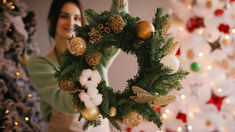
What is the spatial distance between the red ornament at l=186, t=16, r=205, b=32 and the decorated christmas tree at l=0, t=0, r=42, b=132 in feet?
3.24

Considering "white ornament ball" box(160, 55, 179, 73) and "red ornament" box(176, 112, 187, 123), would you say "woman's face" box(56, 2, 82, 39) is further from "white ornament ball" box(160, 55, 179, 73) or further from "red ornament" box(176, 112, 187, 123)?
"red ornament" box(176, 112, 187, 123)

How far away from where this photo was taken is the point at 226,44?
1104 mm

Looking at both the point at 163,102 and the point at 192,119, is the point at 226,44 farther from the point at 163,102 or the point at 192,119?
the point at 163,102

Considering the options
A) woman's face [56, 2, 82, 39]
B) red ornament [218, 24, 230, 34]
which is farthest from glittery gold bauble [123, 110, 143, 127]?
red ornament [218, 24, 230, 34]

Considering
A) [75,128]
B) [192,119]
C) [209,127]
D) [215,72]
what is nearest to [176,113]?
[192,119]

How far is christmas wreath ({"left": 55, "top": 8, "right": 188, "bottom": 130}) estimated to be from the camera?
52 cm

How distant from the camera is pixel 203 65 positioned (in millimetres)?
1128

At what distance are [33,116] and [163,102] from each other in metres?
0.95

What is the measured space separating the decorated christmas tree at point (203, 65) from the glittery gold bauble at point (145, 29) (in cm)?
66

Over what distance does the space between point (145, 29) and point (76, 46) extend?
0.20 metres

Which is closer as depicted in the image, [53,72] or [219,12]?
[53,72]

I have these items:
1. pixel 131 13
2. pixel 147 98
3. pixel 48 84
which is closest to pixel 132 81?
pixel 147 98

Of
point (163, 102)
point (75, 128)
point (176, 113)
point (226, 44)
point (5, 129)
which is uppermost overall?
point (226, 44)

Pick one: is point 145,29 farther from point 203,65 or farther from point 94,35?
point 203,65
